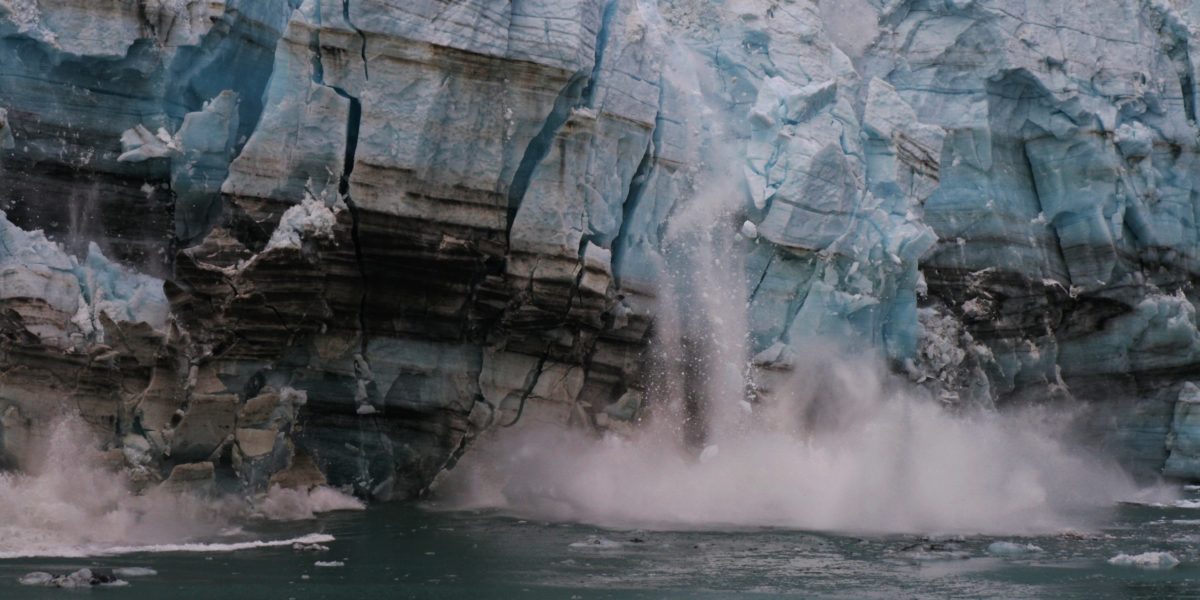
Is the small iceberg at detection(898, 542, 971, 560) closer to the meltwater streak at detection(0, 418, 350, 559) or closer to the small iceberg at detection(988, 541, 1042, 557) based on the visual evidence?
the small iceberg at detection(988, 541, 1042, 557)

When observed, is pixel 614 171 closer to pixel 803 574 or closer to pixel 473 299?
pixel 473 299

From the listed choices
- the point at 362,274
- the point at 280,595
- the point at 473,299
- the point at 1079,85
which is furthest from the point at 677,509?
the point at 1079,85

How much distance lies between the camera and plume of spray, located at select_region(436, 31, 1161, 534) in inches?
568

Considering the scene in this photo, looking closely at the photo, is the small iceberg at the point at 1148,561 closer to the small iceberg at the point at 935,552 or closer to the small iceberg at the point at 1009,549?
the small iceberg at the point at 1009,549

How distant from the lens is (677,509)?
14.4 m

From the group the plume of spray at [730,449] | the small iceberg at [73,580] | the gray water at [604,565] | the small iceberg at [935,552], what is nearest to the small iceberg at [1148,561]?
the gray water at [604,565]

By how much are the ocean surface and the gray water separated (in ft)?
0.05

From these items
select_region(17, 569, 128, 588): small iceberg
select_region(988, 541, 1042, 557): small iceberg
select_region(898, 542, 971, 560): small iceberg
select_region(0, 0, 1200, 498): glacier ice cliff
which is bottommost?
select_region(17, 569, 128, 588): small iceberg

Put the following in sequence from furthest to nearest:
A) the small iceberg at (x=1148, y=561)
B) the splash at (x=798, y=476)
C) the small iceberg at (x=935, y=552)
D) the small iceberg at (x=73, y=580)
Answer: the splash at (x=798, y=476) < the small iceberg at (x=935, y=552) < the small iceberg at (x=1148, y=561) < the small iceberg at (x=73, y=580)

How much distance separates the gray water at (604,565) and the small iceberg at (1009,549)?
0.12 meters

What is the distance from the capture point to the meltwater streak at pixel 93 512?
1112 cm

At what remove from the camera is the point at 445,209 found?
13.7 m

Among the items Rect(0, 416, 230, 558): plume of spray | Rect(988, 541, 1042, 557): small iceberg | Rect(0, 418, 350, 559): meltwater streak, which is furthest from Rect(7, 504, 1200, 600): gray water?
Rect(0, 416, 230, 558): plume of spray

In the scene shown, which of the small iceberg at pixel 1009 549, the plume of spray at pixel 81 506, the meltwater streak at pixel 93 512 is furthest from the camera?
the small iceberg at pixel 1009 549
